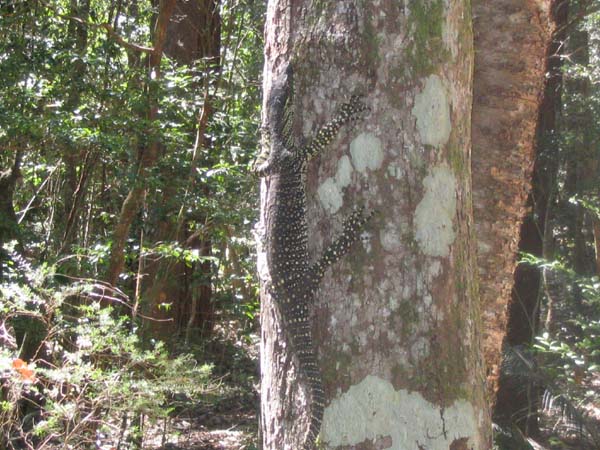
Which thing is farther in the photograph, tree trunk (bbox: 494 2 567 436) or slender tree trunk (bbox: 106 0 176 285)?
tree trunk (bbox: 494 2 567 436)

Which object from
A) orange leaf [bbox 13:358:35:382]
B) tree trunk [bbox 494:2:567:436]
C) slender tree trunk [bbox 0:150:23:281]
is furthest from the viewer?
tree trunk [bbox 494:2:567:436]

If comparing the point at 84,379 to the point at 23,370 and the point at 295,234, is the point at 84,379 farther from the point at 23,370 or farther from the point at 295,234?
the point at 295,234

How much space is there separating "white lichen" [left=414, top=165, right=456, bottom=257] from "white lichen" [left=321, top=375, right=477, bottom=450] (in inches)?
17.2

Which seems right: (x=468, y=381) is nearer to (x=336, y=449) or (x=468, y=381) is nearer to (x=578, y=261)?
(x=336, y=449)

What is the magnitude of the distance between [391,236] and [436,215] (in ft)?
0.52

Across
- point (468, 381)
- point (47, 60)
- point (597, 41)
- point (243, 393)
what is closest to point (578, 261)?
point (597, 41)

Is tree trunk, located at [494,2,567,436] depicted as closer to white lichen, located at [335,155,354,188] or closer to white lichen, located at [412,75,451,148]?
white lichen, located at [412,75,451,148]

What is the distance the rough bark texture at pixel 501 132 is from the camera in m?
3.86

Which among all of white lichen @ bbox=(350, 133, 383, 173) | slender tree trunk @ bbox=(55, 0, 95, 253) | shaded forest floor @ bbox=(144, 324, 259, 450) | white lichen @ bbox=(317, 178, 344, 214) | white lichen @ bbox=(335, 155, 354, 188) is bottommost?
shaded forest floor @ bbox=(144, 324, 259, 450)

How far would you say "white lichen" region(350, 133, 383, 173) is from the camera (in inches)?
84.7

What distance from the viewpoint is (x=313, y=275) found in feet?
7.14

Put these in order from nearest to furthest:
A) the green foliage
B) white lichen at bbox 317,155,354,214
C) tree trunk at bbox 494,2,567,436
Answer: white lichen at bbox 317,155,354,214 < the green foliage < tree trunk at bbox 494,2,567,436

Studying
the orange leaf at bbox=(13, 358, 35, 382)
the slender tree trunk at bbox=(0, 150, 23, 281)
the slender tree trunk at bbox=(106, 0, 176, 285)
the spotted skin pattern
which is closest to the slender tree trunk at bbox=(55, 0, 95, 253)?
the slender tree trunk at bbox=(0, 150, 23, 281)

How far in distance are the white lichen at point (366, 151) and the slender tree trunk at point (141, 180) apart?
4041mm
